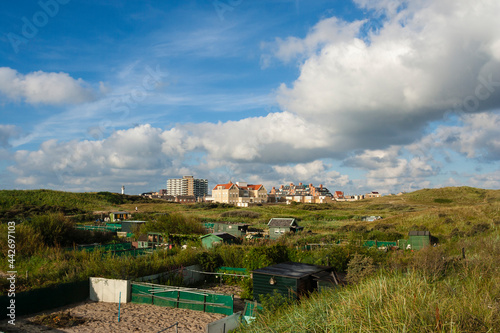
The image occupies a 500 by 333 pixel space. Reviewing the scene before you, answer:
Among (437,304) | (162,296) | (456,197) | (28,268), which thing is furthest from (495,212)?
(456,197)

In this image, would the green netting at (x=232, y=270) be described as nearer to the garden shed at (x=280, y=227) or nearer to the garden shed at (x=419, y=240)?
the garden shed at (x=419, y=240)

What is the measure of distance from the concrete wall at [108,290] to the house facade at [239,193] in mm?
101779

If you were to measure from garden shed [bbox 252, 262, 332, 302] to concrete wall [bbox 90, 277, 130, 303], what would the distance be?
692cm

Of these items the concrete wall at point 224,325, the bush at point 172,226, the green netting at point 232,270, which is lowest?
the green netting at point 232,270

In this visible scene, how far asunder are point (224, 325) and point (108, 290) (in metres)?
7.97

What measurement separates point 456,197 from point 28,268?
343 ft

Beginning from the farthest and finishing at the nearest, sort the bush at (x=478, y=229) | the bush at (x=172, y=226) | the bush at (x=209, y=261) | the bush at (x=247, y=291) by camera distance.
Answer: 1. the bush at (x=172, y=226)
2. the bush at (x=478, y=229)
3. the bush at (x=209, y=261)
4. the bush at (x=247, y=291)


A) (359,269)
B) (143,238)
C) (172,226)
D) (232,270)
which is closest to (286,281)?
(359,269)

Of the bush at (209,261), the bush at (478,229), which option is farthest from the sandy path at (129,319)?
the bush at (478,229)

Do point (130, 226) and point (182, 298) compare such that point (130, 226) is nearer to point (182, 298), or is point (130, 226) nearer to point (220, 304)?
point (182, 298)

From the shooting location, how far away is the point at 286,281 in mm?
12758

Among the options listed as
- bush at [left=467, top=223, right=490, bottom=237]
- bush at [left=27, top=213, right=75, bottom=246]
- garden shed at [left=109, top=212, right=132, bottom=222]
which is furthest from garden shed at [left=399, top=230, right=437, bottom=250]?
garden shed at [left=109, top=212, right=132, bottom=222]

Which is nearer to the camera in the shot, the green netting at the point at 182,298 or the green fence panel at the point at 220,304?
the green fence panel at the point at 220,304

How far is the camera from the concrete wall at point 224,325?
35.8 feet
